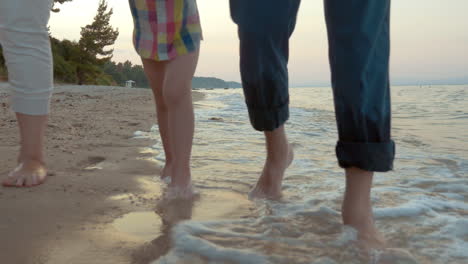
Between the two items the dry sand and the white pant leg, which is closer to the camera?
the dry sand

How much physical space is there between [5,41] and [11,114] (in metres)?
2.69

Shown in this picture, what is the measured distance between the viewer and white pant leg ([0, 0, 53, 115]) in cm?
198

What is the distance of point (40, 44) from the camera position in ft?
6.79

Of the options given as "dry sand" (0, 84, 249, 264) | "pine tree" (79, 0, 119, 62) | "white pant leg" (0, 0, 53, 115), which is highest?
"pine tree" (79, 0, 119, 62)

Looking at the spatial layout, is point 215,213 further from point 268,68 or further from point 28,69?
point 28,69

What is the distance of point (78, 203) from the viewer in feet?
5.57

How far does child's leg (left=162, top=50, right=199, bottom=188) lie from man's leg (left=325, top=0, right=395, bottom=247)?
0.74 metres

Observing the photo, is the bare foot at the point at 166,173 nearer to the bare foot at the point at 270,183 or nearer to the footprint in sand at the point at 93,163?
the footprint in sand at the point at 93,163

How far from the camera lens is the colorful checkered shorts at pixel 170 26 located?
1923 millimetres

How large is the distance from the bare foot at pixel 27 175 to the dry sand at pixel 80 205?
44 mm

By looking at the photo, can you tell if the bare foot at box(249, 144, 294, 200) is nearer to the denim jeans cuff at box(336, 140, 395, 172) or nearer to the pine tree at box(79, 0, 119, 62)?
the denim jeans cuff at box(336, 140, 395, 172)

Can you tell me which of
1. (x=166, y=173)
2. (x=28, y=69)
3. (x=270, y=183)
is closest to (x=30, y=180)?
(x=28, y=69)

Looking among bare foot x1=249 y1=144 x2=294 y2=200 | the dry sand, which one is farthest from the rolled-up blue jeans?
the dry sand

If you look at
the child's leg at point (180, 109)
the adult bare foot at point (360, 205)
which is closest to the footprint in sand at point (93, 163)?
the child's leg at point (180, 109)
